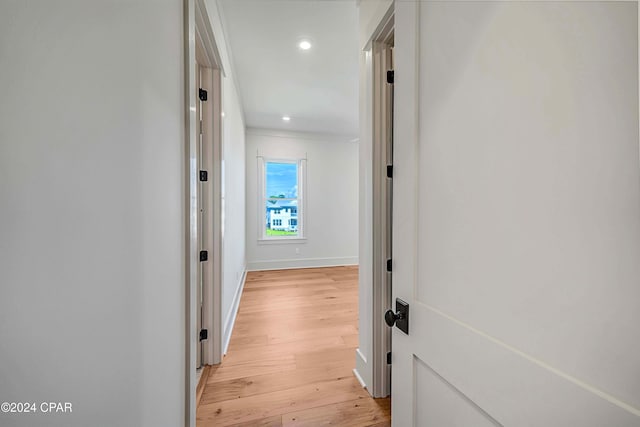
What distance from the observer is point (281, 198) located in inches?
200

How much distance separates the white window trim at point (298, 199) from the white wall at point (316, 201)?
47 mm

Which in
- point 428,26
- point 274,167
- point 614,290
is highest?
point 274,167

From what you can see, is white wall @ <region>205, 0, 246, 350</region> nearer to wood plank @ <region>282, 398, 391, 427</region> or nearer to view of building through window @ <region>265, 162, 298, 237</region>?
wood plank @ <region>282, 398, 391, 427</region>

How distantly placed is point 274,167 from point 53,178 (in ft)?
15.4

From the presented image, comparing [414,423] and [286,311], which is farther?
[286,311]

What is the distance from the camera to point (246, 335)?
2398 mm

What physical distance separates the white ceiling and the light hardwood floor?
2749 millimetres

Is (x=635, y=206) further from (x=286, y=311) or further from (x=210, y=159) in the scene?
(x=286, y=311)

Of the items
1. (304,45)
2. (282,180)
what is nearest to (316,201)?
(282,180)

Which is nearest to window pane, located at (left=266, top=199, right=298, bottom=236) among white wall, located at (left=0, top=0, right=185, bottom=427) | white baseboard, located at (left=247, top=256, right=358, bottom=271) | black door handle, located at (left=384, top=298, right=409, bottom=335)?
white baseboard, located at (left=247, top=256, right=358, bottom=271)

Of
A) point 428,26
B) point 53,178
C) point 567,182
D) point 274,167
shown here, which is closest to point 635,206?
point 567,182

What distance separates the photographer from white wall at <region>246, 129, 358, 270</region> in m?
4.85

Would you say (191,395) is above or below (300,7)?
below

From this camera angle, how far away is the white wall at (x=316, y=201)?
4852 millimetres
